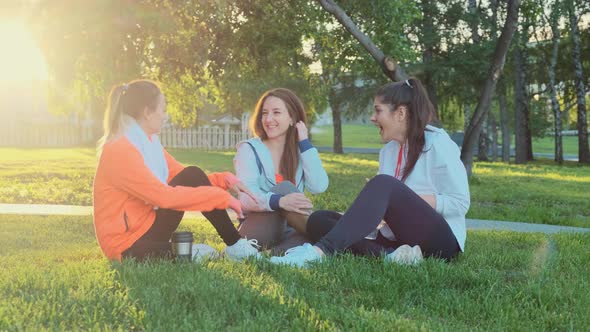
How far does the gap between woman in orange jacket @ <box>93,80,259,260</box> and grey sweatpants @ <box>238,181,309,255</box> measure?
0.43 meters

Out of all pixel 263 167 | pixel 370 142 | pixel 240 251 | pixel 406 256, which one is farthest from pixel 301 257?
pixel 370 142

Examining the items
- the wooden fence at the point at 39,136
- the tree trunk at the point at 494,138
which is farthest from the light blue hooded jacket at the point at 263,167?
the wooden fence at the point at 39,136

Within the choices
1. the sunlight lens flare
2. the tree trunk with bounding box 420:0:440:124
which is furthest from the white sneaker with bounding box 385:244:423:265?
the tree trunk with bounding box 420:0:440:124

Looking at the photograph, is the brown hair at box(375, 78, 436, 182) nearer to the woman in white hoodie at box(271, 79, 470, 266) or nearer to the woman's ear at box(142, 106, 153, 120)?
the woman in white hoodie at box(271, 79, 470, 266)

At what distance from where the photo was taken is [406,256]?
485 cm

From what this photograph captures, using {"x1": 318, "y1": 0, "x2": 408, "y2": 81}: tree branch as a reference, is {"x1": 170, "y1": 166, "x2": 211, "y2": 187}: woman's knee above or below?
below

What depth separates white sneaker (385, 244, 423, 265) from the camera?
481cm

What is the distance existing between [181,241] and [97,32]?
839cm

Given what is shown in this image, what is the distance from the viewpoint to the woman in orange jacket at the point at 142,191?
4.52 metres

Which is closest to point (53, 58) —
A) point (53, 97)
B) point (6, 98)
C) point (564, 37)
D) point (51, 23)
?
point (51, 23)

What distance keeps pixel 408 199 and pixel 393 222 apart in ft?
0.83

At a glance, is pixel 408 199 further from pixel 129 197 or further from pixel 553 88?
pixel 553 88

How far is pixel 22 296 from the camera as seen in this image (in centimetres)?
383

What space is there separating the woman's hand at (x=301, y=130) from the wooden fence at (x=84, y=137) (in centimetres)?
3277
